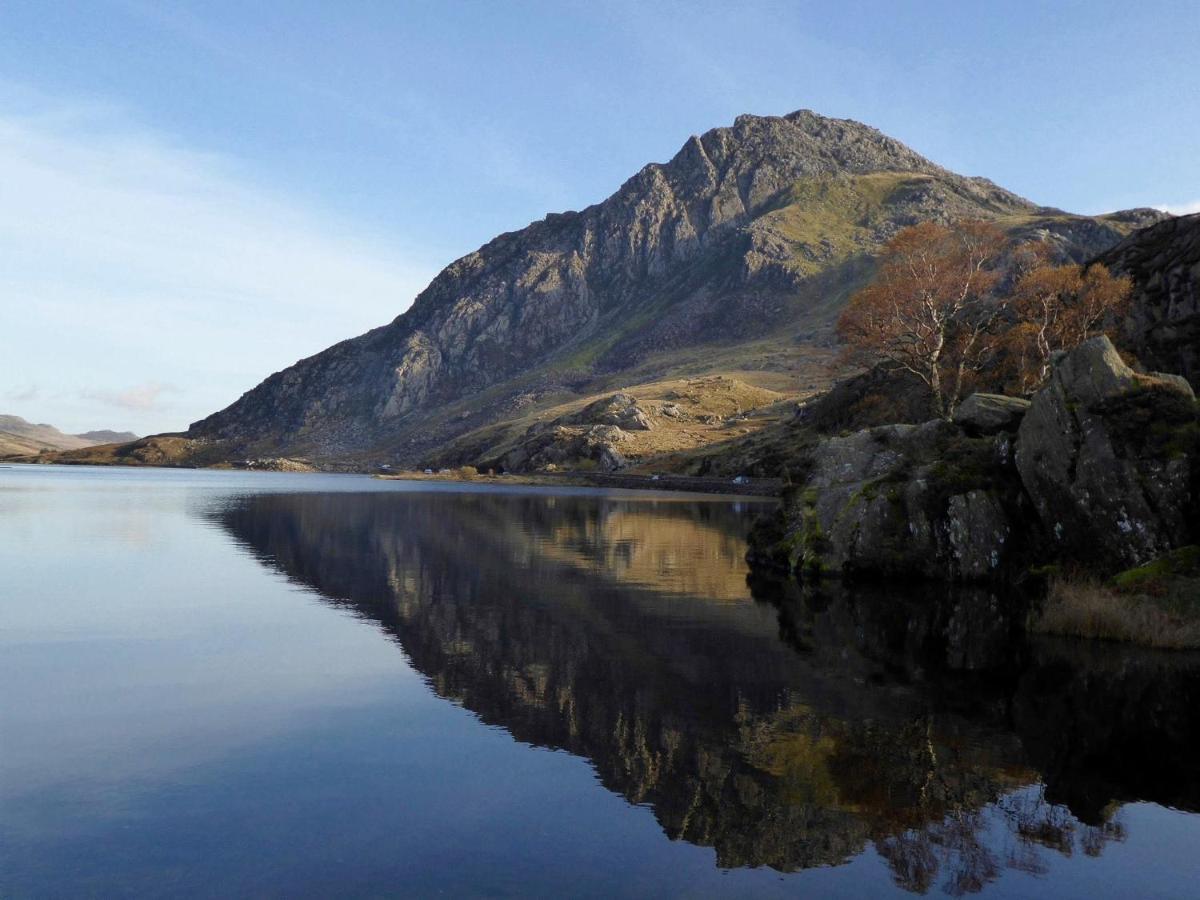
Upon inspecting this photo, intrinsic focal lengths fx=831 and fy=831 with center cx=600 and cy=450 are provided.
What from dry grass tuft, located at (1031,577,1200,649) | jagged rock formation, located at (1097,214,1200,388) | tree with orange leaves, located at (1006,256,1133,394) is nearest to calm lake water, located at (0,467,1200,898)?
dry grass tuft, located at (1031,577,1200,649)

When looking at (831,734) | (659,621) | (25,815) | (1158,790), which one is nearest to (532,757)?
(831,734)

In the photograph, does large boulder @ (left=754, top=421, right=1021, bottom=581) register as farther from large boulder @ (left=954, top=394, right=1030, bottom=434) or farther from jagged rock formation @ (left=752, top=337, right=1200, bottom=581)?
large boulder @ (left=954, top=394, right=1030, bottom=434)

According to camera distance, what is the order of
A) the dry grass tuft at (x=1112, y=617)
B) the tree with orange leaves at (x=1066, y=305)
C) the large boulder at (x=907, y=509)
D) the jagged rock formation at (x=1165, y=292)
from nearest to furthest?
the dry grass tuft at (x=1112, y=617) < the large boulder at (x=907, y=509) < the jagged rock formation at (x=1165, y=292) < the tree with orange leaves at (x=1066, y=305)

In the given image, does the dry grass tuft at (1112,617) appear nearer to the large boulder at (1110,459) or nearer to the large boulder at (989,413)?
the large boulder at (1110,459)

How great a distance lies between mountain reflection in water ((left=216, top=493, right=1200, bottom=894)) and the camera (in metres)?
15.5

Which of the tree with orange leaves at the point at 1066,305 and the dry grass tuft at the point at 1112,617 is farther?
the tree with orange leaves at the point at 1066,305

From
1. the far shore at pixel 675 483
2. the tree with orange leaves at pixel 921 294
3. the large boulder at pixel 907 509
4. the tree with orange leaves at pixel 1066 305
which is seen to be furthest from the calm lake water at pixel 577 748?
the far shore at pixel 675 483

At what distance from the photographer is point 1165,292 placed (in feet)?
293

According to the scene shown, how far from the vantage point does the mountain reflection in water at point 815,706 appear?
1547 cm

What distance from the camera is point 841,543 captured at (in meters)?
47.0

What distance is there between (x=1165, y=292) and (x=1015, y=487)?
217 ft

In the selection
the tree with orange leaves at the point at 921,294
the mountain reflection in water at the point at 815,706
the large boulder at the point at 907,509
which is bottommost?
the mountain reflection in water at the point at 815,706

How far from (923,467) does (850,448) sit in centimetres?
735

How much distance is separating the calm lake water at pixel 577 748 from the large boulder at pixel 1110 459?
5.52 metres
